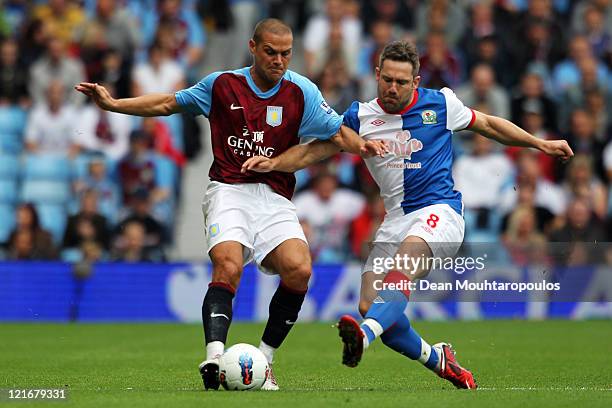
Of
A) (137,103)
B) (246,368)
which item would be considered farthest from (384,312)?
(137,103)

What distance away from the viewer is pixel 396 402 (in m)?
8.18

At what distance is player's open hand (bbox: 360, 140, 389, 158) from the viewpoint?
30.7ft

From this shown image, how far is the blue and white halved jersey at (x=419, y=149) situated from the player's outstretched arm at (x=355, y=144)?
209mm

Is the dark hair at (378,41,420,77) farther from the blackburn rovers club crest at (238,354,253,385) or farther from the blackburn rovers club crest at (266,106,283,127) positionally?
the blackburn rovers club crest at (238,354,253,385)

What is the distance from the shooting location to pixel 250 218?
963 centimetres

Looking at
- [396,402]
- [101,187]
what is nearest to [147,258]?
[101,187]

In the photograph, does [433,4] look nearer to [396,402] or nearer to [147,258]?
[147,258]

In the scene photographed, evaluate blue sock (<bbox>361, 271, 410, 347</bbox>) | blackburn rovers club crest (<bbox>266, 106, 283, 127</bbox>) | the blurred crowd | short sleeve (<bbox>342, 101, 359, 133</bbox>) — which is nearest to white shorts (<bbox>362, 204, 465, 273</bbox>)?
blue sock (<bbox>361, 271, 410, 347</bbox>)

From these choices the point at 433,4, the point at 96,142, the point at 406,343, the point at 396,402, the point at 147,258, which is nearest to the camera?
the point at 396,402

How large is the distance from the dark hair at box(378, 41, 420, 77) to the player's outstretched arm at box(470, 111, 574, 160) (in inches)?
25.6

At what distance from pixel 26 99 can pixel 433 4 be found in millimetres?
6407

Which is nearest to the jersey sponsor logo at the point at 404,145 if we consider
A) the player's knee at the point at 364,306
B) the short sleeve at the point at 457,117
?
the short sleeve at the point at 457,117

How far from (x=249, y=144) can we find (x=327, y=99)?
29.9ft

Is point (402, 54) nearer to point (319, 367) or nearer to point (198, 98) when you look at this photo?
point (198, 98)
